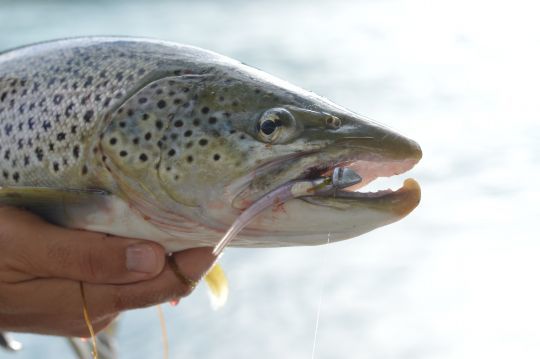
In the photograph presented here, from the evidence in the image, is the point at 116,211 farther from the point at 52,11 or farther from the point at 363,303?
the point at 52,11

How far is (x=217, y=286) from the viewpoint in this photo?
117 inches

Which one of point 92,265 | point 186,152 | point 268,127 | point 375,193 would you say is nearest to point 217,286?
point 92,265

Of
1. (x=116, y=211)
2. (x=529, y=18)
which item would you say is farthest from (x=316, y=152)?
(x=529, y=18)

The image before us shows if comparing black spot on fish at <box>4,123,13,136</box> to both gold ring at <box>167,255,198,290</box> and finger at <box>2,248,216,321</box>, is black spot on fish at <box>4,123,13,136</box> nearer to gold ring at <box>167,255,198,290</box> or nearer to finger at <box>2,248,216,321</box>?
finger at <box>2,248,216,321</box>

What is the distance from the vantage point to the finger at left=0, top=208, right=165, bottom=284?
2469 mm

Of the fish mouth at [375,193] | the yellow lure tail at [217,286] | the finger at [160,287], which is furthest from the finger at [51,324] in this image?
the fish mouth at [375,193]

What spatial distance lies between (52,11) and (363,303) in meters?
8.91

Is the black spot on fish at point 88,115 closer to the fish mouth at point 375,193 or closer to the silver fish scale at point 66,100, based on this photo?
the silver fish scale at point 66,100

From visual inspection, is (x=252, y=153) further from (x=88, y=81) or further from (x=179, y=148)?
(x=88, y=81)

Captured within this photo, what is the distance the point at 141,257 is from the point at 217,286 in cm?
57

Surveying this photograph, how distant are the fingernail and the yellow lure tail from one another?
52 centimetres

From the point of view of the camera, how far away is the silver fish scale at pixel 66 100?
8.29 feet

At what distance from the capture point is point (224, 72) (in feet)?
8.25

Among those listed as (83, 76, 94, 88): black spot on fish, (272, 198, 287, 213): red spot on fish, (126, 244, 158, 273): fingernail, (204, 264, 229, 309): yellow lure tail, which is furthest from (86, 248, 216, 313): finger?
(83, 76, 94, 88): black spot on fish
